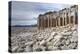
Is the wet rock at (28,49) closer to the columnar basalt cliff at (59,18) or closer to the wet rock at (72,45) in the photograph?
the columnar basalt cliff at (59,18)

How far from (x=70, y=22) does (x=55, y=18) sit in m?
0.21

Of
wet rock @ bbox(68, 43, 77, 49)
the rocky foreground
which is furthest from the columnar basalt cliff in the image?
wet rock @ bbox(68, 43, 77, 49)

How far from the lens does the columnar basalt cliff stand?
1.97 metres

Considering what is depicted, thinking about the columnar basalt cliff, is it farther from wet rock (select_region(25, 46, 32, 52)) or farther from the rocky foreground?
wet rock (select_region(25, 46, 32, 52))

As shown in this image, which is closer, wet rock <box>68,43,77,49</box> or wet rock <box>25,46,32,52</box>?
wet rock <box>25,46,32,52</box>

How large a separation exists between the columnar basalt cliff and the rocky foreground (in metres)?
0.06

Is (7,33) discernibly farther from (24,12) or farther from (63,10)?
(63,10)

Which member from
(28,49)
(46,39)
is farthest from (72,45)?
(28,49)

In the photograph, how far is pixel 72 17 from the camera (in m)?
2.07

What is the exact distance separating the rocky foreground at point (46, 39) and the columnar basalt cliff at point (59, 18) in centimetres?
6

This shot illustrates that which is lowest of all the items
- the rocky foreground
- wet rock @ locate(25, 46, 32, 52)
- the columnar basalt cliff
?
wet rock @ locate(25, 46, 32, 52)

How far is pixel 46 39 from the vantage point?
197 cm

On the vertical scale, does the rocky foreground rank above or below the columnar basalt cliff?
A: below

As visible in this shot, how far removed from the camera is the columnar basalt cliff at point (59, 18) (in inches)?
77.6
